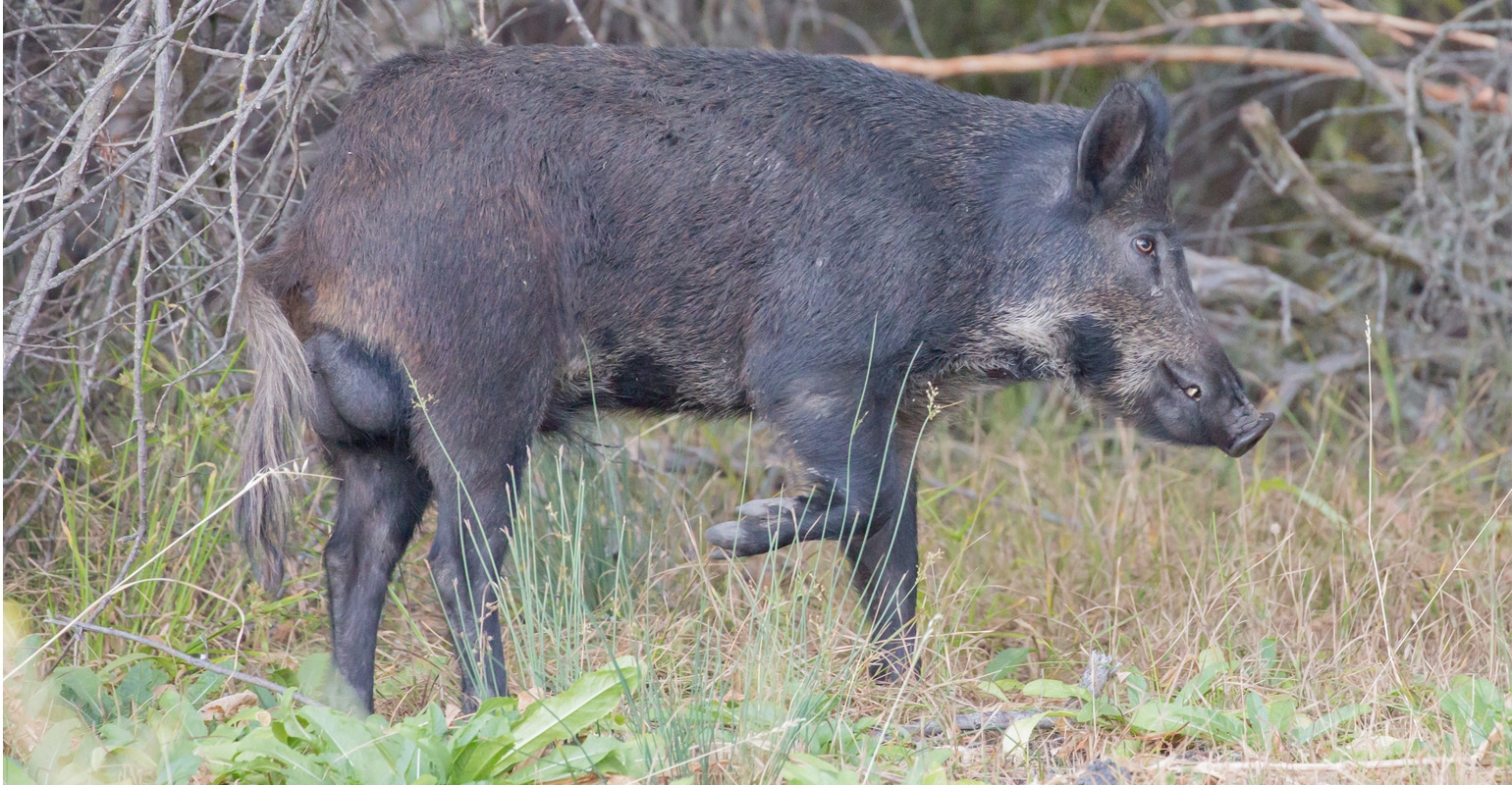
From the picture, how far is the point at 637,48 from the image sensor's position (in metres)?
3.79

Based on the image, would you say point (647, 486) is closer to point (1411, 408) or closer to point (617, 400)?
point (617, 400)

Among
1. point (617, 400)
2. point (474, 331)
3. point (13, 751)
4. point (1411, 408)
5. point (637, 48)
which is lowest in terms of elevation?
point (1411, 408)

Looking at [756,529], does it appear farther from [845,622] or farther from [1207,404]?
[1207,404]

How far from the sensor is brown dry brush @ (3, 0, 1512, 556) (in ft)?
11.4

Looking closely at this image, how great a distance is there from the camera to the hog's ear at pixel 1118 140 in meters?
3.63

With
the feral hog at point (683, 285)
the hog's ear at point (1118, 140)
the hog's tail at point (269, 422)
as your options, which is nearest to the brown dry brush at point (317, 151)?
the hog's tail at point (269, 422)

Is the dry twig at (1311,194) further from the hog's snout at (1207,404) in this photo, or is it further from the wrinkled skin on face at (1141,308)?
the hog's snout at (1207,404)

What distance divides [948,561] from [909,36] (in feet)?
15.0

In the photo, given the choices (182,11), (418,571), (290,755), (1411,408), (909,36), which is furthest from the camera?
(909,36)

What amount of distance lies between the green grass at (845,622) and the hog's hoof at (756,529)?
0.08 metres

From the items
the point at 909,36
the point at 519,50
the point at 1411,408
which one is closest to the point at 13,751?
the point at 519,50

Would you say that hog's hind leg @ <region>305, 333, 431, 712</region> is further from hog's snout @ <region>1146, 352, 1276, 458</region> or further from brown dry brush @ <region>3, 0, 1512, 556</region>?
hog's snout @ <region>1146, 352, 1276, 458</region>

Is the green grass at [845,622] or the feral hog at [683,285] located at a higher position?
the feral hog at [683,285]

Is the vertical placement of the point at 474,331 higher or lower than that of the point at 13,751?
higher
